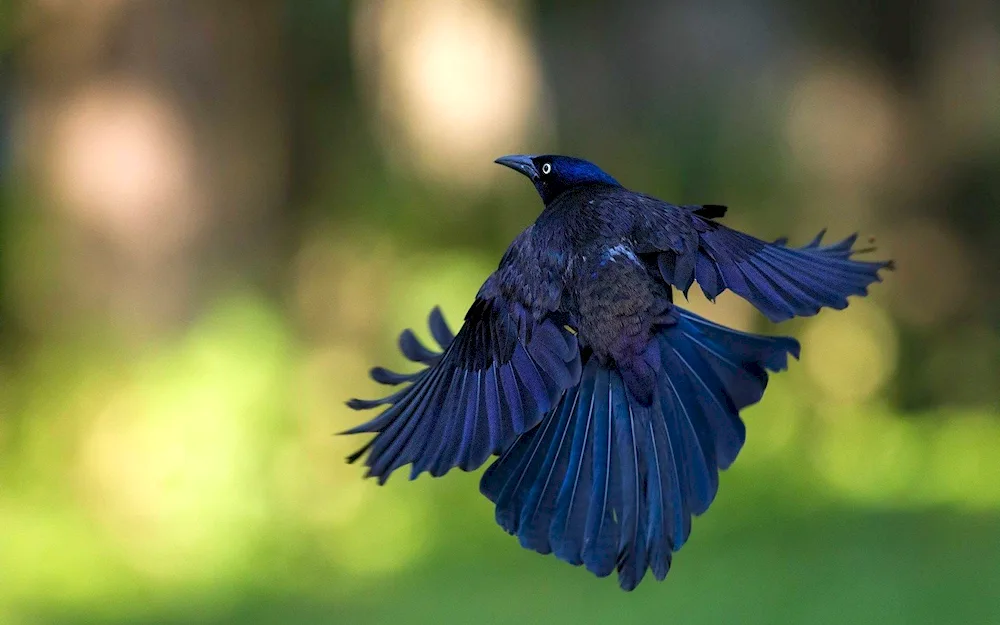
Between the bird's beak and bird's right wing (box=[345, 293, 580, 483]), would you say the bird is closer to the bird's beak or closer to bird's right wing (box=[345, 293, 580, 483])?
bird's right wing (box=[345, 293, 580, 483])

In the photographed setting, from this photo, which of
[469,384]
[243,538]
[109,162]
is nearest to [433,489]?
[243,538]

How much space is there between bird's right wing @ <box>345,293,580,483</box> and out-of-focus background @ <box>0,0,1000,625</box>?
311 centimetres

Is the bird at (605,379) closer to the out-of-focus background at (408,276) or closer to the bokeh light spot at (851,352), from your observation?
the out-of-focus background at (408,276)

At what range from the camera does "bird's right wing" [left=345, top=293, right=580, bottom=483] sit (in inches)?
86.7

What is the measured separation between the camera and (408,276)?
274 inches

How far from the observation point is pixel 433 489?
21.5ft

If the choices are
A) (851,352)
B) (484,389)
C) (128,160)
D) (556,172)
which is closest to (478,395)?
(484,389)

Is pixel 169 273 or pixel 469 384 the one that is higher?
pixel 169 273

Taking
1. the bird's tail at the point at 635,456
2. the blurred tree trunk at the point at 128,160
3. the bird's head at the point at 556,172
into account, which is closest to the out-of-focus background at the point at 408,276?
the blurred tree trunk at the point at 128,160

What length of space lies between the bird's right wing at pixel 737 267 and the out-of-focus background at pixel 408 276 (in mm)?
2973

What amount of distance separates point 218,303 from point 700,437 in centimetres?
488

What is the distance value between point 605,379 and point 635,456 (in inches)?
7.7

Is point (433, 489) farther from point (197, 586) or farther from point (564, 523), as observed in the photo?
point (564, 523)

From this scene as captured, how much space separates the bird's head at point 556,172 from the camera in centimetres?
283
